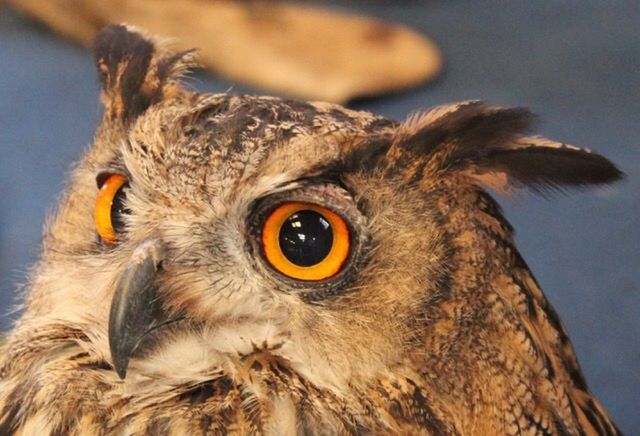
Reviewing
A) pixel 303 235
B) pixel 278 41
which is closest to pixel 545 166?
pixel 303 235

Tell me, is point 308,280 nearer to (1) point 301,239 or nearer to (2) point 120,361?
(1) point 301,239

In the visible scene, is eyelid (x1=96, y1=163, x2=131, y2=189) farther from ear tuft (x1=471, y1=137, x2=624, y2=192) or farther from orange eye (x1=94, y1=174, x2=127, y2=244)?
ear tuft (x1=471, y1=137, x2=624, y2=192)

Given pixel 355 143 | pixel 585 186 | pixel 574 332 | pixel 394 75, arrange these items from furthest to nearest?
pixel 394 75 < pixel 574 332 < pixel 585 186 < pixel 355 143

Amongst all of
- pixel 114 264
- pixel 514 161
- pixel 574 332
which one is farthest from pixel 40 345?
pixel 574 332

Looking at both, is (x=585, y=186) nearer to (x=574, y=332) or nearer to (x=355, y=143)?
(x=355, y=143)

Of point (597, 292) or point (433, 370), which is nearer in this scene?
point (433, 370)

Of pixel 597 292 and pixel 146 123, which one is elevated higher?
pixel 146 123
